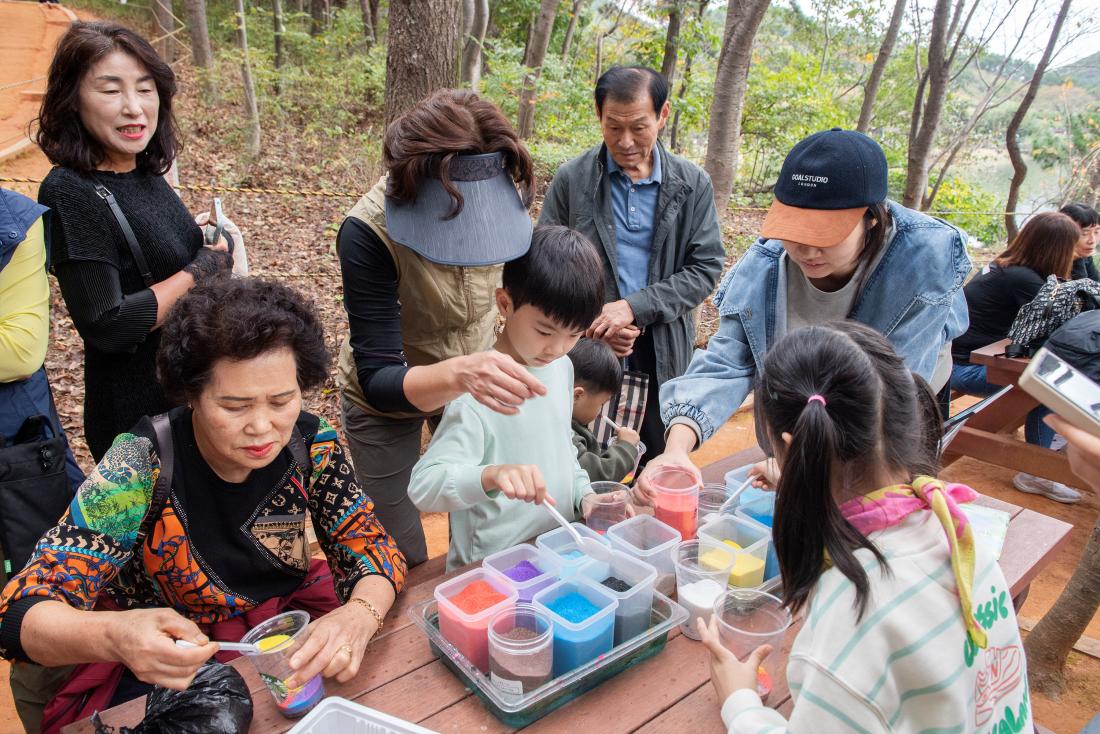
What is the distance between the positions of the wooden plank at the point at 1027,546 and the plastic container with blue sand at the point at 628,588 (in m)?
1.14

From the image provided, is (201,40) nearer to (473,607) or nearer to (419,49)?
(419,49)

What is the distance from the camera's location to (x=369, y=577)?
165 centimetres

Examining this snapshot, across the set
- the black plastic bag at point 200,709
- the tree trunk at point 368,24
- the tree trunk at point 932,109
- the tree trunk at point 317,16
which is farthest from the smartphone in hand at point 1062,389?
Result: the tree trunk at point 317,16

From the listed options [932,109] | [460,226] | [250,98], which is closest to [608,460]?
[460,226]

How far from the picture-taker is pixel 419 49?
4.19 m

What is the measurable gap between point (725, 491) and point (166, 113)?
7.38 ft

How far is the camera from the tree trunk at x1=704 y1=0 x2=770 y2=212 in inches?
188

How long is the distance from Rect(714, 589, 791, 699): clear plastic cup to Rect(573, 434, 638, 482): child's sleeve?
1.07 meters

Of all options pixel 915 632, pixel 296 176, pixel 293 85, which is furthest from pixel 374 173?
pixel 915 632

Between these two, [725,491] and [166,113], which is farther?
[166,113]

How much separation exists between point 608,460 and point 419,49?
2.91 m

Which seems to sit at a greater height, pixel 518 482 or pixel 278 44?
pixel 278 44

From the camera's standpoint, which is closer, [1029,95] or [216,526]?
[216,526]

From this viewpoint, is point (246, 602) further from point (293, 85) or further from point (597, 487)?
point (293, 85)
